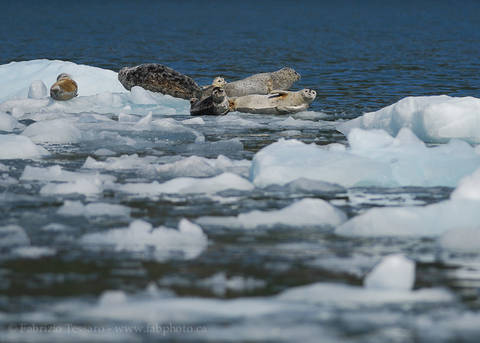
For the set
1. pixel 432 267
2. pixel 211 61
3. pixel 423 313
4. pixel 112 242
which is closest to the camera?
pixel 423 313

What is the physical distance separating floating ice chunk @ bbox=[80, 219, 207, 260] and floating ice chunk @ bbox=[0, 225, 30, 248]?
0.34 meters

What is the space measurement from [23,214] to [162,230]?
1.14 meters

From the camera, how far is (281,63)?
2544 cm

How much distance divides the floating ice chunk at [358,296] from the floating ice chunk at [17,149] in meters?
4.75

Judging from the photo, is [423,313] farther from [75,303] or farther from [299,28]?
[299,28]

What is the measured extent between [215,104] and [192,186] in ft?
17.2

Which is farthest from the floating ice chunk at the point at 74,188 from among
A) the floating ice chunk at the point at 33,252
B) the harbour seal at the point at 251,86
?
the harbour seal at the point at 251,86

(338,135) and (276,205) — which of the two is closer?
(276,205)

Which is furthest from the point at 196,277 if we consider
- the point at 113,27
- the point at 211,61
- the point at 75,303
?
the point at 113,27

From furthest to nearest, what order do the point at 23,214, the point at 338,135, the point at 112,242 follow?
the point at 338,135
the point at 23,214
the point at 112,242

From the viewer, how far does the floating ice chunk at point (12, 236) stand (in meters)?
5.34

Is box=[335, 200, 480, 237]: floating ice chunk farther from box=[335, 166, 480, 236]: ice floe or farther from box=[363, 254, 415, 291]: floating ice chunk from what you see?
box=[363, 254, 415, 291]: floating ice chunk

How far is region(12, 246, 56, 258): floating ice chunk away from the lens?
16.7 feet

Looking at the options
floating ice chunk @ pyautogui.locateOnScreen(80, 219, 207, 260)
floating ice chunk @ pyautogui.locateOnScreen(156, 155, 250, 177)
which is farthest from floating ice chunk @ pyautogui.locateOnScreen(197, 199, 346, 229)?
floating ice chunk @ pyautogui.locateOnScreen(156, 155, 250, 177)
